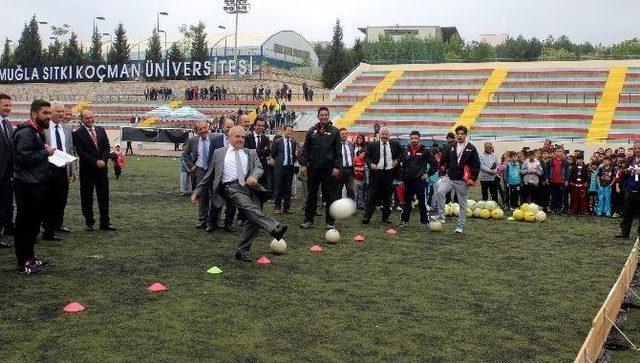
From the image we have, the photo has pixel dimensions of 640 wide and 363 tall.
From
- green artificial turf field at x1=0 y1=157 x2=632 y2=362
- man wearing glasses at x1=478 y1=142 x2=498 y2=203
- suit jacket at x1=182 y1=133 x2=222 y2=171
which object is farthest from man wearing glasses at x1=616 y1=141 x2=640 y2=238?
suit jacket at x1=182 y1=133 x2=222 y2=171

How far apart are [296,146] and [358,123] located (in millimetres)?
27613

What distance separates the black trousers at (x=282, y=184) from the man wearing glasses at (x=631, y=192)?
674 cm

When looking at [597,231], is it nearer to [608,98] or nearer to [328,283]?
[328,283]

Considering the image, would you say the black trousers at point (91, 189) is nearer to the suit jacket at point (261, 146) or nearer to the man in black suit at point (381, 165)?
the suit jacket at point (261, 146)

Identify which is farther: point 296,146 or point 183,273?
point 296,146

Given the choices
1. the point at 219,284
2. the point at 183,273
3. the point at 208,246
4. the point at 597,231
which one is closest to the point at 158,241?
the point at 208,246

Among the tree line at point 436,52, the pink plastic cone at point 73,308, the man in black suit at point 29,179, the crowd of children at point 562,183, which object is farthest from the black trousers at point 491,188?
the tree line at point 436,52

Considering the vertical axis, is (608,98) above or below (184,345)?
above

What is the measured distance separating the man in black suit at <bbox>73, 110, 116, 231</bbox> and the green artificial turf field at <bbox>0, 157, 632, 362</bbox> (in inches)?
22.9

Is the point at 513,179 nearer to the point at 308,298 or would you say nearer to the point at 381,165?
the point at 381,165

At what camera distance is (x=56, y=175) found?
11.0m

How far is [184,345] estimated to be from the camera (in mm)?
5961

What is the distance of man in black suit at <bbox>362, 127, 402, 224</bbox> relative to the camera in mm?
14109

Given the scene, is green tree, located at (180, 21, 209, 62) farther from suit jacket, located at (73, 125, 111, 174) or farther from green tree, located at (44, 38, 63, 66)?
suit jacket, located at (73, 125, 111, 174)
